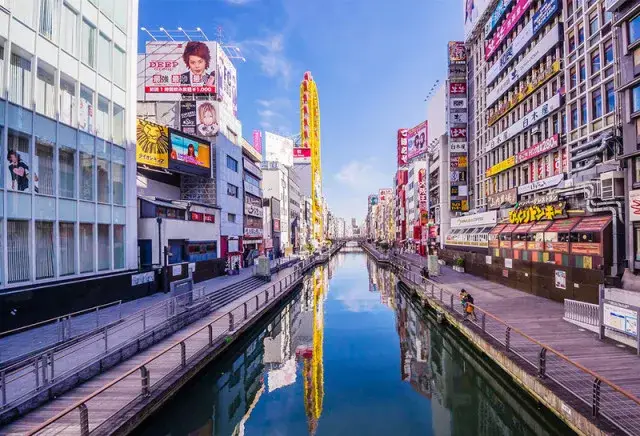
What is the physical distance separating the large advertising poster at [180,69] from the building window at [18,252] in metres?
28.3

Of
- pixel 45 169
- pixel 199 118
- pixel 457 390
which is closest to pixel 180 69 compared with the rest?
pixel 199 118

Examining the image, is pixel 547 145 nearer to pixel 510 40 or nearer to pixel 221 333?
pixel 510 40

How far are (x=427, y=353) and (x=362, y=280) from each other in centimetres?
3356

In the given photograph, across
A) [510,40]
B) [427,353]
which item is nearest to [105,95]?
[427,353]

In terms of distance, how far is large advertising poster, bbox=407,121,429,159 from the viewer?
75812 mm

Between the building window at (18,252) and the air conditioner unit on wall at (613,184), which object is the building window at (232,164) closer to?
the building window at (18,252)

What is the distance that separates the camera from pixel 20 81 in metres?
16.8

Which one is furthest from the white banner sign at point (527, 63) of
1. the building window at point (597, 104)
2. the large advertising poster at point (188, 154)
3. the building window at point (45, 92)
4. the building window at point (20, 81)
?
the building window at point (20, 81)

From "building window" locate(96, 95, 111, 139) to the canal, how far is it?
51.5 feet

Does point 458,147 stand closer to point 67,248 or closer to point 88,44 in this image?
point 88,44

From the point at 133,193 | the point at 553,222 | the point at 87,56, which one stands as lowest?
the point at 553,222

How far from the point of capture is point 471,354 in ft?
59.3

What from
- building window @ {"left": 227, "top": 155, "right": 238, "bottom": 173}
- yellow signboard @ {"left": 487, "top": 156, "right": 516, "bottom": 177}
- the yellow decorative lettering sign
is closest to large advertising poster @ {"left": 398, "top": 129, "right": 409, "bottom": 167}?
yellow signboard @ {"left": 487, "top": 156, "right": 516, "bottom": 177}

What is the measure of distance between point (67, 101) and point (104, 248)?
8.91 m
